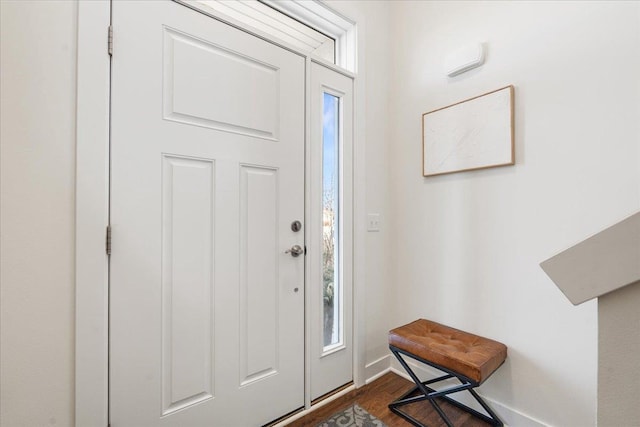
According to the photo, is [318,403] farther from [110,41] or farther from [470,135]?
[110,41]

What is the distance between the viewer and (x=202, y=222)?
4.23 ft

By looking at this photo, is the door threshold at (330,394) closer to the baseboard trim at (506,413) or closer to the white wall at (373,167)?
the white wall at (373,167)

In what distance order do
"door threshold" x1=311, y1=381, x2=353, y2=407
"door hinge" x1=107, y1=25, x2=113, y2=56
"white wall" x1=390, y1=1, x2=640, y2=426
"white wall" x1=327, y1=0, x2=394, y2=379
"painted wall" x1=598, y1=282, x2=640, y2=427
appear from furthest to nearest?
"white wall" x1=327, y1=0, x2=394, y2=379 → "door threshold" x1=311, y1=381, x2=353, y2=407 → "white wall" x1=390, y1=1, x2=640, y2=426 → "door hinge" x1=107, y1=25, x2=113, y2=56 → "painted wall" x1=598, y1=282, x2=640, y2=427

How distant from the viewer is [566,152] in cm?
134

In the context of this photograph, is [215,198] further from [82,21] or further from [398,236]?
[398,236]

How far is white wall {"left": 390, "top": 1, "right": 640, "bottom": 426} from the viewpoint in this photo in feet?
4.07

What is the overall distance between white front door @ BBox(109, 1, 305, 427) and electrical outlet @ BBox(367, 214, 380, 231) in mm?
544

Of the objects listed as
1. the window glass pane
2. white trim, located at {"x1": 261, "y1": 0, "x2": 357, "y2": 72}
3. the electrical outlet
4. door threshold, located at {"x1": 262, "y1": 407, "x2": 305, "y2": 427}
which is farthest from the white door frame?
the electrical outlet

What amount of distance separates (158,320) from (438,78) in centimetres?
202

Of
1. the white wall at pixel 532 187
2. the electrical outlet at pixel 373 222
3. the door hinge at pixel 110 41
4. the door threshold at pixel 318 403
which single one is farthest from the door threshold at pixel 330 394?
the door hinge at pixel 110 41

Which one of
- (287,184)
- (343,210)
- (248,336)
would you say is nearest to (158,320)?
(248,336)

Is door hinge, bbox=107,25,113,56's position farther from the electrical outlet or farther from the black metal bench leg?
the black metal bench leg

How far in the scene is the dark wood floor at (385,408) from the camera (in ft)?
5.04

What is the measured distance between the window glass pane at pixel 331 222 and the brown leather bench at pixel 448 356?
37cm
